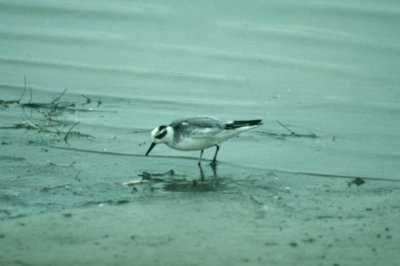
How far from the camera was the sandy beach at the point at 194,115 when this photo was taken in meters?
7.58

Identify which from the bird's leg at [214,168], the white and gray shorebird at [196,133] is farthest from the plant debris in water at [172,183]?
the white and gray shorebird at [196,133]

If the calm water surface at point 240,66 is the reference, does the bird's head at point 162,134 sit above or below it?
below

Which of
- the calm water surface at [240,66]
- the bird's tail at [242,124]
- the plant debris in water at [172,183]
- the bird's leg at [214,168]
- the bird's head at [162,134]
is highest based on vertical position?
the calm water surface at [240,66]

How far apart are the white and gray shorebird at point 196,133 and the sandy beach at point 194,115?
0.23 metres

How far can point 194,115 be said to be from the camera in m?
12.1

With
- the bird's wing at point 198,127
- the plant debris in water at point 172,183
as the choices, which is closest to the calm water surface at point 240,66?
the bird's wing at point 198,127

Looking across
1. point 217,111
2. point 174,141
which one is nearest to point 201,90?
point 217,111

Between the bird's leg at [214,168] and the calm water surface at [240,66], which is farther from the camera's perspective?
the calm water surface at [240,66]

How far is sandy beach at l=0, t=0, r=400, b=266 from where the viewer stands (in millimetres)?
7578

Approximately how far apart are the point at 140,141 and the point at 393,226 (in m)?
3.91

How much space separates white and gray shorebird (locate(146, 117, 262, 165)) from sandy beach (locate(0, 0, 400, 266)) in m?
0.23

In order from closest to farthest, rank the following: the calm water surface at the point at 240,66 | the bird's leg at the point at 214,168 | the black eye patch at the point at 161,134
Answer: the bird's leg at the point at 214,168 < the black eye patch at the point at 161,134 < the calm water surface at the point at 240,66

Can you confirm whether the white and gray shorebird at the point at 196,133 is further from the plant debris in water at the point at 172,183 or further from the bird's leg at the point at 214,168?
the plant debris in water at the point at 172,183

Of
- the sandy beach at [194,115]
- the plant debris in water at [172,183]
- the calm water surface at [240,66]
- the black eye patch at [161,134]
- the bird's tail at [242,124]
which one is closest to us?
the sandy beach at [194,115]
